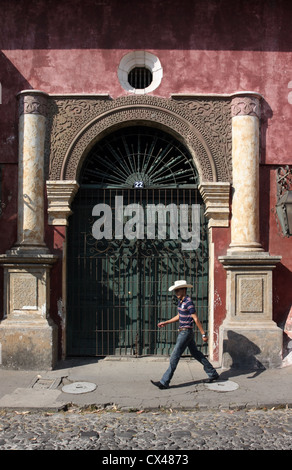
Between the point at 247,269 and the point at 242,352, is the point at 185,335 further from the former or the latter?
the point at 247,269

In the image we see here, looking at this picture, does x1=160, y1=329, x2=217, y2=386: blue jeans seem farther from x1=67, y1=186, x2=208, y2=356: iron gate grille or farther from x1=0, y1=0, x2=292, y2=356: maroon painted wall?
x1=0, y1=0, x2=292, y2=356: maroon painted wall

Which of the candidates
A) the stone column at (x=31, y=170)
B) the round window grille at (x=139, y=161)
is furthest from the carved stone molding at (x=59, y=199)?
the round window grille at (x=139, y=161)

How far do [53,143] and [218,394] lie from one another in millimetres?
5020

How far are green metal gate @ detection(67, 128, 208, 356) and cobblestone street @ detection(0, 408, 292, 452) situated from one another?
2638mm

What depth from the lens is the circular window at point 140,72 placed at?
899cm

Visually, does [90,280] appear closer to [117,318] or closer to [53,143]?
[117,318]

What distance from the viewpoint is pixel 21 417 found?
20.0 feet

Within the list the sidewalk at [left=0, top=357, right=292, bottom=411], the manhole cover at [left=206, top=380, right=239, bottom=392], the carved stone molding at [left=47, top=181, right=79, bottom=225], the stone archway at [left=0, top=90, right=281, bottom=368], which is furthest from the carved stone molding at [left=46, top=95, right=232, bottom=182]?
the manhole cover at [left=206, top=380, right=239, bottom=392]

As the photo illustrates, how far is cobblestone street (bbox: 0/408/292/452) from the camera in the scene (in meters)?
5.14

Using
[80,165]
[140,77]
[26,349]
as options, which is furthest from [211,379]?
[140,77]

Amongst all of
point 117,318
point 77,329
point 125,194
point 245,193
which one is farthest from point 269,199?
point 77,329

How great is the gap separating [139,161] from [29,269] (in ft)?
9.04

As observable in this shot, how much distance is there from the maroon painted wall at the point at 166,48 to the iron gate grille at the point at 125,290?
179cm

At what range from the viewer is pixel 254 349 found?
8203 millimetres
